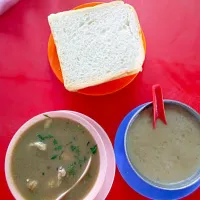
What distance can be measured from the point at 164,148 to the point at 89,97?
31cm

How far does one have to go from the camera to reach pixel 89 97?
1680 mm

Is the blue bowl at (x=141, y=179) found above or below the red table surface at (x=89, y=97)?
below

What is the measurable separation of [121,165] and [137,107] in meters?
0.20

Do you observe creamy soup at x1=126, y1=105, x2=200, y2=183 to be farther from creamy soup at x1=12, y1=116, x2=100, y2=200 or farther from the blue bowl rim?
creamy soup at x1=12, y1=116, x2=100, y2=200

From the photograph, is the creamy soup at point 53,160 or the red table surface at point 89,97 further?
the red table surface at point 89,97

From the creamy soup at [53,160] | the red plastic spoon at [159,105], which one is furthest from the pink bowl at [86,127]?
the red plastic spoon at [159,105]

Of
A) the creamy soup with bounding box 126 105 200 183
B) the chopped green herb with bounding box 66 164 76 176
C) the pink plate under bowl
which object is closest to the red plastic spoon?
the creamy soup with bounding box 126 105 200 183

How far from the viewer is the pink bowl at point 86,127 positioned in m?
1.52

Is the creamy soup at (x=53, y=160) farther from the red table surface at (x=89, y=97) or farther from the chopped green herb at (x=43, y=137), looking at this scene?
the red table surface at (x=89, y=97)

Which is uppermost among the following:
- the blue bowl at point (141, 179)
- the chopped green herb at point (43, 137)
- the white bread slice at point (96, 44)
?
the white bread slice at point (96, 44)

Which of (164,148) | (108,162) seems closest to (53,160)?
(108,162)

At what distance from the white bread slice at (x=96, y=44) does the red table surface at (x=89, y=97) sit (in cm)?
8

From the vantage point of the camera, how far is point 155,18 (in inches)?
68.3

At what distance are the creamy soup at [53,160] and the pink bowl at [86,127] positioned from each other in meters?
0.01
